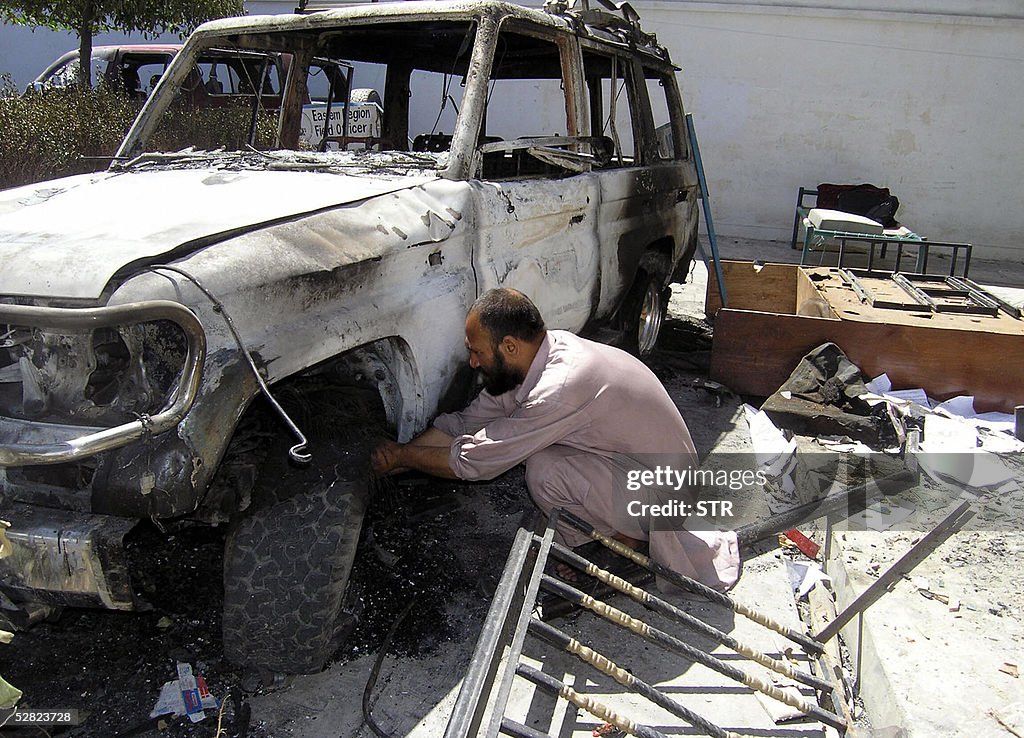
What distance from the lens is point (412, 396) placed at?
2559mm

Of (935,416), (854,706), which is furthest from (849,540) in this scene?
(935,416)

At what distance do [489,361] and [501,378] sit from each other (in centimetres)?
9

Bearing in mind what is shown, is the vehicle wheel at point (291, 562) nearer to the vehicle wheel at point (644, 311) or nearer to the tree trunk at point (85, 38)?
the vehicle wheel at point (644, 311)

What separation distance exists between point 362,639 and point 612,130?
294 cm

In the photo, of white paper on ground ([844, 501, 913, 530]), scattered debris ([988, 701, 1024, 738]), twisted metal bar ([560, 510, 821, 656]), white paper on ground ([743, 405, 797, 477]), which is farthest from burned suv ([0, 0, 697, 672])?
scattered debris ([988, 701, 1024, 738])

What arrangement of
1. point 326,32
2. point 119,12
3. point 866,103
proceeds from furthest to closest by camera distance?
point 866,103 < point 119,12 < point 326,32

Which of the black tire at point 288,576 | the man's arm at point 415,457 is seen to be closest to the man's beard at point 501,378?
the man's arm at point 415,457

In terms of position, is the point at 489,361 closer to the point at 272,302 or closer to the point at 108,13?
the point at 272,302

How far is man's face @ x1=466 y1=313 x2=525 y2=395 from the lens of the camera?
2516 millimetres

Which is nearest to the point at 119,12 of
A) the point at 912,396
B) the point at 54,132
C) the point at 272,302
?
the point at 54,132

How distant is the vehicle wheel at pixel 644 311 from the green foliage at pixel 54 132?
15.0ft

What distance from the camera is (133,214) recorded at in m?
2.23

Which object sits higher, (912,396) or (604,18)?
(604,18)

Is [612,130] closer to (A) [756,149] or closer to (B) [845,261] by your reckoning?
(B) [845,261]
